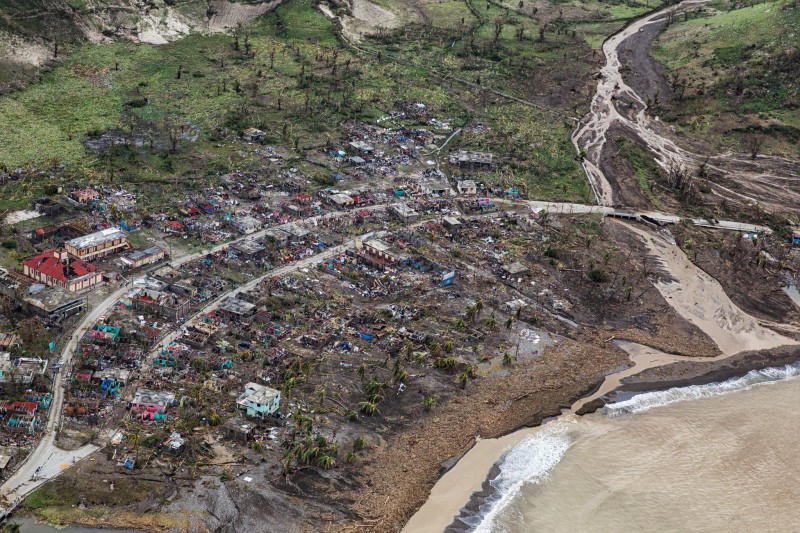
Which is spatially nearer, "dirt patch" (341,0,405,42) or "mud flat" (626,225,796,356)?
"mud flat" (626,225,796,356)

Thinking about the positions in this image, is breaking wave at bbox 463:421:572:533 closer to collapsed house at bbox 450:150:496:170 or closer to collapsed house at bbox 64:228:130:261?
collapsed house at bbox 64:228:130:261

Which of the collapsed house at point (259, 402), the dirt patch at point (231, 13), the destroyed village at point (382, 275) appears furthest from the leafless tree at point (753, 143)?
the dirt patch at point (231, 13)

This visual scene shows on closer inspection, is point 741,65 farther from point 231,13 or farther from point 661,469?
point 661,469

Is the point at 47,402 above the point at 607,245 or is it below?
below

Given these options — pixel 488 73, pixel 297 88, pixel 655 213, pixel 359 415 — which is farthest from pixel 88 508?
pixel 488 73

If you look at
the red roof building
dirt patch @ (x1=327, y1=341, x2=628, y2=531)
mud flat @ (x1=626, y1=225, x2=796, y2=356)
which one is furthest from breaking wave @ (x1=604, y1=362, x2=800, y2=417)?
the red roof building

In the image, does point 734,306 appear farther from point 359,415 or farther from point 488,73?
point 488,73

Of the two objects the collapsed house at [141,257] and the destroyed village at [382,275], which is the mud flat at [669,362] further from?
the collapsed house at [141,257]

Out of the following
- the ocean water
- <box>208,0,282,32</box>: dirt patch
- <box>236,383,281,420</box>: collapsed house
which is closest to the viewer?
the ocean water
